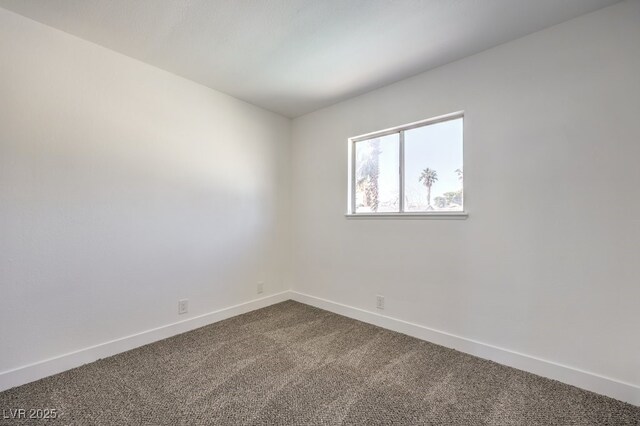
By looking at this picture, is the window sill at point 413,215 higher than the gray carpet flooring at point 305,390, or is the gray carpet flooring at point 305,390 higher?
the window sill at point 413,215

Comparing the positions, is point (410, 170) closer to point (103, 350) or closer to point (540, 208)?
point (540, 208)

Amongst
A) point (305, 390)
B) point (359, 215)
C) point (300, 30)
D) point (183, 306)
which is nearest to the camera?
point (305, 390)

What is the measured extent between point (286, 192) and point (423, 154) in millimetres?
1789

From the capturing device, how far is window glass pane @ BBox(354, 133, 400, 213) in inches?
110

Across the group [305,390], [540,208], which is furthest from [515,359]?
[305,390]

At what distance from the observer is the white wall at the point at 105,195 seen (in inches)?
71.2

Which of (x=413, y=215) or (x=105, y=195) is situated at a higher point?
(x=105, y=195)

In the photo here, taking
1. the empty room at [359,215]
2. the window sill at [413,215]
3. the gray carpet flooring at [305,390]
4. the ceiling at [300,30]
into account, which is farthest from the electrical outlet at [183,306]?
the ceiling at [300,30]

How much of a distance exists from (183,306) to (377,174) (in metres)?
2.32

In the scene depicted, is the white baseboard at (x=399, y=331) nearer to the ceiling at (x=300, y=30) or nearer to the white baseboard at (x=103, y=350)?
the white baseboard at (x=103, y=350)

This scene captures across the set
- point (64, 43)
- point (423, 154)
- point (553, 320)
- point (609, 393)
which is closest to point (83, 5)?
point (64, 43)

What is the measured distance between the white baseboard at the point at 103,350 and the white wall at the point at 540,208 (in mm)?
1764

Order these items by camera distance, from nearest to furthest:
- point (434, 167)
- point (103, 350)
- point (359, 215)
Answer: point (103, 350), point (434, 167), point (359, 215)

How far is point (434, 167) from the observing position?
2486 mm
